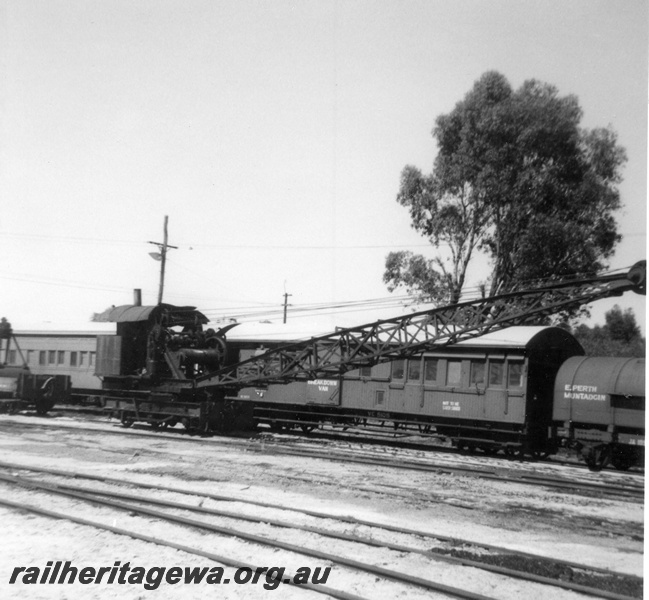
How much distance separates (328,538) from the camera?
7.60 meters

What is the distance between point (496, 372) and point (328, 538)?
9636 mm

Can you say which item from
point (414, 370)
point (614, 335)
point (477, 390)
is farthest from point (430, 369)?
point (614, 335)

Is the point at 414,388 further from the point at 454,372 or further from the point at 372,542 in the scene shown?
the point at 372,542

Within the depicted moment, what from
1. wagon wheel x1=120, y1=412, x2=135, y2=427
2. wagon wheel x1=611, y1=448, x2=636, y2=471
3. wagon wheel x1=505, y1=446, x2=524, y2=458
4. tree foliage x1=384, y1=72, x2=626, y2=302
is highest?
tree foliage x1=384, y1=72, x2=626, y2=302

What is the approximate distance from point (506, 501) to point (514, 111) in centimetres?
1230

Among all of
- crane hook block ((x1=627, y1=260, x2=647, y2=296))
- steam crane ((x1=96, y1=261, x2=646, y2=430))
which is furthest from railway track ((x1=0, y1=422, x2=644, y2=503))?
crane hook block ((x1=627, y1=260, x2=647, y2=296))

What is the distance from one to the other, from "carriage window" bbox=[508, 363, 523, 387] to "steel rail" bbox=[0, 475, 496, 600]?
32.6 ft

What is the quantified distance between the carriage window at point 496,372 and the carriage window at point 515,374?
20cm

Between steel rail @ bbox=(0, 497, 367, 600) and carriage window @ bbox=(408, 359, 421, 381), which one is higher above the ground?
carriage window @ bbox=(408, 359, 421, 381)

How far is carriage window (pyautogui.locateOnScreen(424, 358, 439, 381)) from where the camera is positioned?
17.0m

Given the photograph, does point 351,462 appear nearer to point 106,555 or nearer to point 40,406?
→ point 106,555

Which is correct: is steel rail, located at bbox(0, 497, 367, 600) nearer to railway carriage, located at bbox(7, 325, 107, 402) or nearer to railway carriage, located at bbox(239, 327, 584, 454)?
railway carriage, located at bbox(239, 327, 584, 454)

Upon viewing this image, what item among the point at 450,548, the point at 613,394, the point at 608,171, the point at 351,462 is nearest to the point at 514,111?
the point at 608,171

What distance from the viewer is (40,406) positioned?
23438 mm
